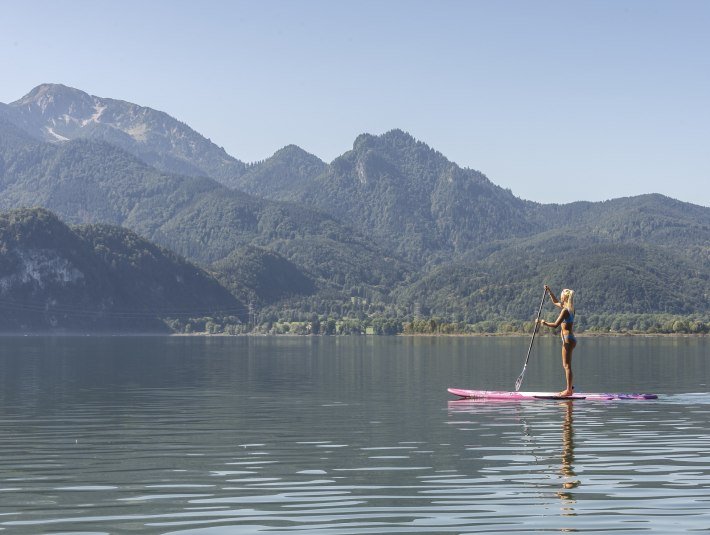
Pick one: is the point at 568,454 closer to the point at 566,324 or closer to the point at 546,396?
the point at 566,324

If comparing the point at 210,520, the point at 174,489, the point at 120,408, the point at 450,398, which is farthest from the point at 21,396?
the point at 210,520

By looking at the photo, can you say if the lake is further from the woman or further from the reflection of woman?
the woman

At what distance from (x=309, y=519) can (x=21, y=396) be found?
45.4 metres

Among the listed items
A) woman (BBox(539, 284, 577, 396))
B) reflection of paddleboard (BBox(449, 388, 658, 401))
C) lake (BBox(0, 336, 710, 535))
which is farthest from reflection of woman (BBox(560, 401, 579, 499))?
reflection of paddleboard (BBox(449, 388, 658, 401))

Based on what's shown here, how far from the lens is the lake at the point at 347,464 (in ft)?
81.8

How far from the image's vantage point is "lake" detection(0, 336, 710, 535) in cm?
2492

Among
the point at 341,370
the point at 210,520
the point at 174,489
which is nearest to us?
the point at 210,520

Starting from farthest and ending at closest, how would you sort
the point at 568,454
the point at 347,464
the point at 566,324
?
the point at 566,324 < the point at 568,454 < the point at 347,464

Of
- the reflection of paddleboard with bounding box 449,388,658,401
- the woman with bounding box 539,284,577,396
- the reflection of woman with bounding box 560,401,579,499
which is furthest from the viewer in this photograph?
the reflection of paddleboard with bounding box 449,388,658,401

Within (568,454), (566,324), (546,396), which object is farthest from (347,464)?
(546,396)

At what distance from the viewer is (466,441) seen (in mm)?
39625

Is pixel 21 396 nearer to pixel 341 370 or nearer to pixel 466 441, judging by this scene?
pixel 466 441

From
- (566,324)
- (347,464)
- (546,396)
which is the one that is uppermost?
(566,324)

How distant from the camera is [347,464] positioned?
33.8 meters
